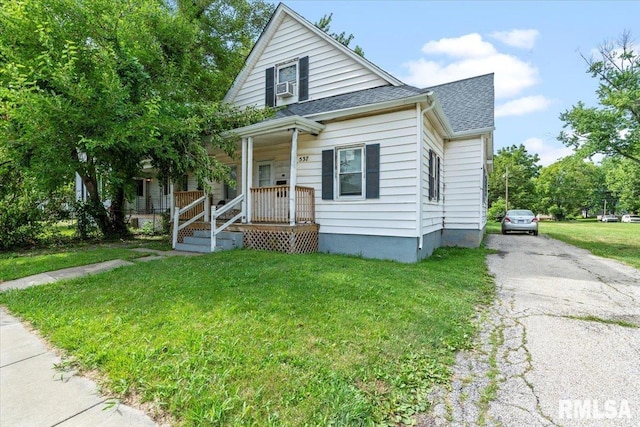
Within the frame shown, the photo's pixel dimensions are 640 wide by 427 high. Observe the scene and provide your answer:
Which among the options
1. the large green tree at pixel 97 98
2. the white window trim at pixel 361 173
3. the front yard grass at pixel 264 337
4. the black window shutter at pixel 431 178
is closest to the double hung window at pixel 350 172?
the white window trim at pixel 361 173

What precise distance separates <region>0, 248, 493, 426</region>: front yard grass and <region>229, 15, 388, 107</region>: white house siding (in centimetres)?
614

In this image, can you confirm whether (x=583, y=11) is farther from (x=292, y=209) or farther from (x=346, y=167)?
(x=292, y=209)

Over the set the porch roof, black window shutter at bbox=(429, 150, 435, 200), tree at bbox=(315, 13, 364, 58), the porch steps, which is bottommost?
the porch steps

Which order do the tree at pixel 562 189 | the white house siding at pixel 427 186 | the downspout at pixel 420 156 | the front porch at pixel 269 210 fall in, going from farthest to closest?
the tree at pixel 562 189 < the front porch at pixel 269 210 < the white house siding at pixel 427 186 < the downspout at pixel 420 156

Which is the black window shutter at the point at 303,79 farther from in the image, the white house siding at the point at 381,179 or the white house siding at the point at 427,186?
the white house siding at the point at 427,186

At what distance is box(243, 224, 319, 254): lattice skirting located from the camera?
7777 mm

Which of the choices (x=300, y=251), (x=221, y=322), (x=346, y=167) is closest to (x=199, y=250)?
(x=300, y=251)

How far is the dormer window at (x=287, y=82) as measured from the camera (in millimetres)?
10234

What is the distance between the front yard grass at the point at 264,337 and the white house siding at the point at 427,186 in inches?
105

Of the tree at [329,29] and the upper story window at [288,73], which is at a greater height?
the tree at [329,29]

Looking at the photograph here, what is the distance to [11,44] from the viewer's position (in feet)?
24.2

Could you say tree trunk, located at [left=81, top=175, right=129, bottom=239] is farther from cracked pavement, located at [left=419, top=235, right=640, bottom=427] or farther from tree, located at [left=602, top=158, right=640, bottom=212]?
tree, located at [left=602, top=158, right=640, bottom=212]

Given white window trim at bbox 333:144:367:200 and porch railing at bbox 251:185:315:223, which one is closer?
white window trim at bbox 333:144:367:200

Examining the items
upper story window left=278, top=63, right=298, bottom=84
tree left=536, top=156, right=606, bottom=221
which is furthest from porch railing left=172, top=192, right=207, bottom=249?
tree left=536, top=156, right=606, bottom=221
